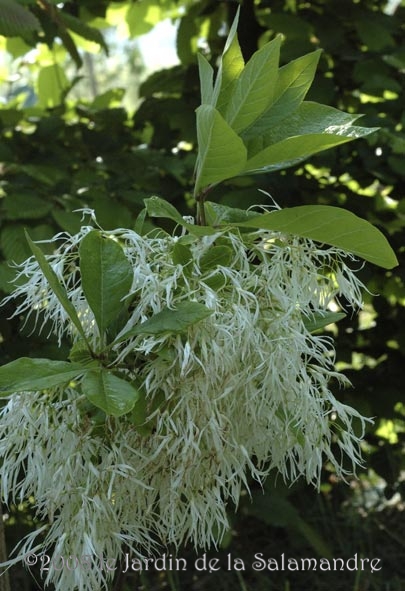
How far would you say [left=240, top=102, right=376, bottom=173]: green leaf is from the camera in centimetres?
72

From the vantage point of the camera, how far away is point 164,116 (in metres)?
1.85

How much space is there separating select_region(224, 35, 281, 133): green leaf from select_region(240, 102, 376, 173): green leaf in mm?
36

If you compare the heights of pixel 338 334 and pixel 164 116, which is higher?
pixel 164 116

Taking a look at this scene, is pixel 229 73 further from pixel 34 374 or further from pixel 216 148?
pixel 34 374

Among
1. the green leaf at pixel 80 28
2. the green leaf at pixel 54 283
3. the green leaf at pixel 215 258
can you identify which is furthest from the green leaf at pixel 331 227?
the green leaf at pixel 80 28

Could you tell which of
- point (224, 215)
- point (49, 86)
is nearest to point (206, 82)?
point (224, 215)

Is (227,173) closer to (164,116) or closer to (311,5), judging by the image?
(164,116)

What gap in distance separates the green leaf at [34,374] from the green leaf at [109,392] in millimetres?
19

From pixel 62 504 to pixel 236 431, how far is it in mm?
173

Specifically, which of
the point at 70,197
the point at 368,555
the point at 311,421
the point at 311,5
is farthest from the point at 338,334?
the point at 311,421

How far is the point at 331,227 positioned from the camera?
0.71 m

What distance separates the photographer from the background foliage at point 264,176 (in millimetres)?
1558

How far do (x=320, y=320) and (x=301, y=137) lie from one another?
0.21 metres

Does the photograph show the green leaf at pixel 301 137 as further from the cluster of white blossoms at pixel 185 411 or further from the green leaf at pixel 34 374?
the green leaf at pixel 34 374
